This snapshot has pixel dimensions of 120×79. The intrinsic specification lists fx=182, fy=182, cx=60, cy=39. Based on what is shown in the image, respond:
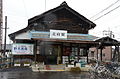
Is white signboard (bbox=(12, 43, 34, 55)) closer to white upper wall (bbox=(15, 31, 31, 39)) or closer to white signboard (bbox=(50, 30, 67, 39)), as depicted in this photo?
white upper wall (bbox=(15, 31, 31, 39))

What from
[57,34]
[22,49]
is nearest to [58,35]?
[57,34]

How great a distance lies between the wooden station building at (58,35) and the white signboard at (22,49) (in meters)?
0.60

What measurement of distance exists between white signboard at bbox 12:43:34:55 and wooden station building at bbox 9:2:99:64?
0.60 m

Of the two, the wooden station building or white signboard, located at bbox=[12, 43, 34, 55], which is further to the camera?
the wooden station building

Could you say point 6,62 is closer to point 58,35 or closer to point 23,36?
point 23,36

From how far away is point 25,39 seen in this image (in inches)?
835

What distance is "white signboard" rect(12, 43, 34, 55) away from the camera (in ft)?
65.5

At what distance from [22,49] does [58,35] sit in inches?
168

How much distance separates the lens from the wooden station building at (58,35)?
20.3 m

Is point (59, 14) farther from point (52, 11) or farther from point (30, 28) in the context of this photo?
point (30, 28)

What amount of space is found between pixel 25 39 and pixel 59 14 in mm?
5416

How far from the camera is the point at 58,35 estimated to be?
20.2 m

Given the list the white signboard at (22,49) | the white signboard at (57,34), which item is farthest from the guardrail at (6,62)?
the white signboard at (57,34)

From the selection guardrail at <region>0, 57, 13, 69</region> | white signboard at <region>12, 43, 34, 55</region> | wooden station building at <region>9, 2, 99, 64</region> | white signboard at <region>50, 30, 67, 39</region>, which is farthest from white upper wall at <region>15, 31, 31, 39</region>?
white signboard at <region>50, 30, 67, 39</region>
